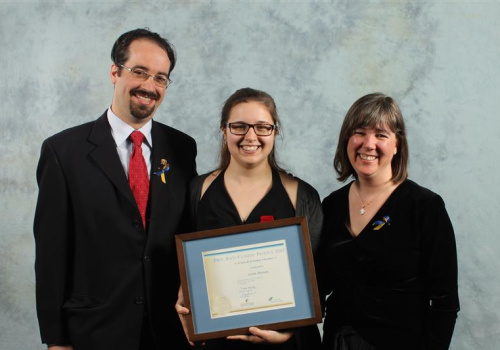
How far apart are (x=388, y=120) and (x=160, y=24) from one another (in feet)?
8.59

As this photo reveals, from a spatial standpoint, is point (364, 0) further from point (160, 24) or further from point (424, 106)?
point (160, 24)

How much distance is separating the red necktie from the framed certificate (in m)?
0.34

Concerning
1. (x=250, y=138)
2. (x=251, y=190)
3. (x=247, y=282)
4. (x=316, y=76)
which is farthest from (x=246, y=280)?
(x=316, y=76)

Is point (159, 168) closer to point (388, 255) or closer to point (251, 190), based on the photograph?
point (251, 190)

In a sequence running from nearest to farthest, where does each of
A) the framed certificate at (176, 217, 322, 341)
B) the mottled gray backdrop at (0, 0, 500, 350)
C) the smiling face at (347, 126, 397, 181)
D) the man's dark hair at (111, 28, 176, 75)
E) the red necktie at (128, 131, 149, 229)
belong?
the framed certificate at (176, 217, 322, 341), the smiling face at (347, 126, 397, 181), the red necktie at (128, 131, 149, 229), the man's dark hair at (111, 28, 176, 75), the mottled gray backdrop at (0, 0, 500, 350)

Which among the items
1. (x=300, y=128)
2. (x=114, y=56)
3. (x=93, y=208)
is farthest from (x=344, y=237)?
(x=300, y=128)

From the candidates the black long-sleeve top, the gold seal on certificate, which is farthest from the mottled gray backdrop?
the gold seal on certificate

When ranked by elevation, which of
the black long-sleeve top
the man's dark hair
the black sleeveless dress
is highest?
the man's dark hair

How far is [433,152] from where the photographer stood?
469cm

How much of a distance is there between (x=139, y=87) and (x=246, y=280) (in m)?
0.98

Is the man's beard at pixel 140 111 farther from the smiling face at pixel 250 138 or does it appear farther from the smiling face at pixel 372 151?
the smiling face at pixel 372 151

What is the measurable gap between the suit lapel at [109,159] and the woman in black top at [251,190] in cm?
32

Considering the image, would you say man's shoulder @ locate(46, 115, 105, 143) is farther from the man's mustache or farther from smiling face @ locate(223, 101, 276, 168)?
smiling face @ locate(223, 101, 276, 168)

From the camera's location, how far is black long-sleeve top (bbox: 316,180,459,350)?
2.63 metres
